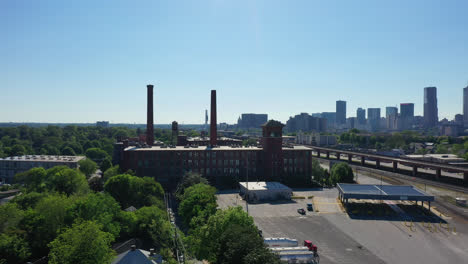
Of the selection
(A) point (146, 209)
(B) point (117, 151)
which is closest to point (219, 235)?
(A) point (146, 209)

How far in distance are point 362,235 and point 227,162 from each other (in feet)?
160

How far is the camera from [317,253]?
4184cm

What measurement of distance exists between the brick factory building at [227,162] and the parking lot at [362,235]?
79.6 feet

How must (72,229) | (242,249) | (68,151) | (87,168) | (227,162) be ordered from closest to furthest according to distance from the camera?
1. (242,249)
2. (72,229)
3. (227,162)
4. (87,168)
5. (68,151)

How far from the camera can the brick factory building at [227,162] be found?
8919 cm

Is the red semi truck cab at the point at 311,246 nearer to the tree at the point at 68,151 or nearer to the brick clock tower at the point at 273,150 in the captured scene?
the brick clock tower at the point at 273,150

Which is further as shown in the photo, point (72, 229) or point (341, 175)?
point (341, 175)

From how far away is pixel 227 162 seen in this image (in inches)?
3632

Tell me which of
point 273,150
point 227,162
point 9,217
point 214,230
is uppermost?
point 273,150

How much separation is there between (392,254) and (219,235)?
2439cm

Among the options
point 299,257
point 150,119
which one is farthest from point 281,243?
point 150,119

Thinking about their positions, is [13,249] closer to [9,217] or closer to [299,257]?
[9,217]

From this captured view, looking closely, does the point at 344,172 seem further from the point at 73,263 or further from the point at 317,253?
the point at 73,263

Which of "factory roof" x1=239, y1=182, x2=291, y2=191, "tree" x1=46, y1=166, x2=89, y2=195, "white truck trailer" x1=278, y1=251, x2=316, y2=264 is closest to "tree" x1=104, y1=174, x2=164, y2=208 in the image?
"tree" x1=46, y1=166, x2=89, y2=195
